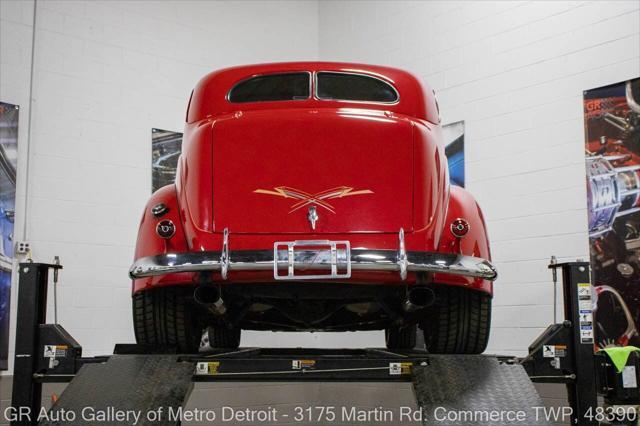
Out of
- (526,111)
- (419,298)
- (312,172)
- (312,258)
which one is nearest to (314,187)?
(312,172)

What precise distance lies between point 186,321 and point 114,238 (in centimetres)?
333

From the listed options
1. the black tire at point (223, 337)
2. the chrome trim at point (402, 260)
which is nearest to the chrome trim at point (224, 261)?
the chrome trim at point (402, 260)

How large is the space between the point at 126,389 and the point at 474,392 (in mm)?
1394

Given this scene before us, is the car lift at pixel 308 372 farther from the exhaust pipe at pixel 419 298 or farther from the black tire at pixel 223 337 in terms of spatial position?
the black tire at pixel 223 337

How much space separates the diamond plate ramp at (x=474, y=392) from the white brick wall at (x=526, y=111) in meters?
2.87

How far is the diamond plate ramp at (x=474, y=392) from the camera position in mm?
2664

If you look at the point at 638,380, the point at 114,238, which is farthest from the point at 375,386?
the point at 638,380

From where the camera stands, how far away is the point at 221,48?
769 cm

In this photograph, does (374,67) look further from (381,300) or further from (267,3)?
(267,3)

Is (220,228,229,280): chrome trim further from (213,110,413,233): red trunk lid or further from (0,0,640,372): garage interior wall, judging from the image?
(0,0,640,372): garage interior wall

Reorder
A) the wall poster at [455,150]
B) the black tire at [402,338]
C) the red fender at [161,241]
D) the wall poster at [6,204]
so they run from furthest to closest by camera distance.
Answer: the wall poster at [455,150] < the wall poster at [6,204] < the black tire at [402,338] < the red fender at [161,241]

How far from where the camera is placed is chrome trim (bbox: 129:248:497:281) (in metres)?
2.77

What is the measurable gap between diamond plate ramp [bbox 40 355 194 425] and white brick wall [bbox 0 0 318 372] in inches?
123

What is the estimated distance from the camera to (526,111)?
6.13m
